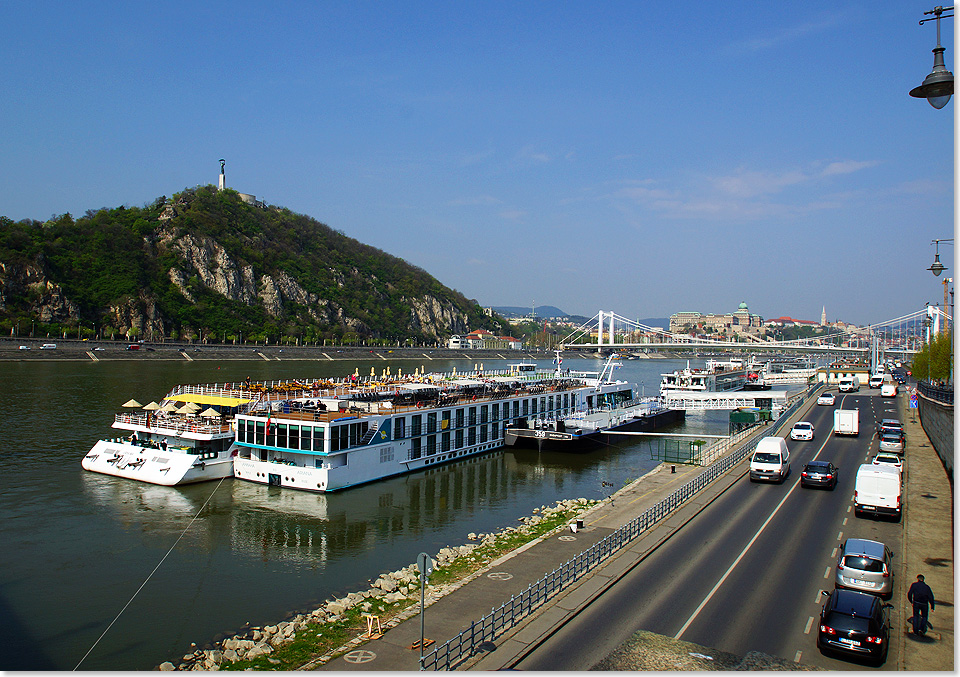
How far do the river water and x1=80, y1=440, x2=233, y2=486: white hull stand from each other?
2.14ft

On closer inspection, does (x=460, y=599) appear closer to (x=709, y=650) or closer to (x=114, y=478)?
(x=709, y=650)

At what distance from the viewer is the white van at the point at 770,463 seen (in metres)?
28.6

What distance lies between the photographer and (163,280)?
153375mm

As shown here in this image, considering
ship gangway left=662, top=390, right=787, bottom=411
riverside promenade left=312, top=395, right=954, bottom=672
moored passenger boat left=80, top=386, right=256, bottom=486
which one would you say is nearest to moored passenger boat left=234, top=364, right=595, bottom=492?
moored passenger boat left=80, top=386, right=256, bottom=486

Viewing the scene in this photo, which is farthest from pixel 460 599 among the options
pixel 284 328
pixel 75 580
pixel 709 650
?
pixel 284 328

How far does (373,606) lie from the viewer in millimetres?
17922

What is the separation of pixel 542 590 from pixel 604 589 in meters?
A: 1.59

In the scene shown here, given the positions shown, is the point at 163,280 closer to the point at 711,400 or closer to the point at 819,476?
the point at 711,400

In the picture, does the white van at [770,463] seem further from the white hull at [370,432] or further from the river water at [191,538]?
the white hull at [370,432]

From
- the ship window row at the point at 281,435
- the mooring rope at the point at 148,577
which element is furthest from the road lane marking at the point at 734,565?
the ship window row at the point at 281,435

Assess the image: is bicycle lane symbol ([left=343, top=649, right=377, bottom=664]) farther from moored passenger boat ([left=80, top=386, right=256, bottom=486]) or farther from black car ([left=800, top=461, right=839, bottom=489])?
moored passenger boat ([left=80, top=386, right=256, bottom=486])

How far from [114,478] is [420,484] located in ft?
54.2

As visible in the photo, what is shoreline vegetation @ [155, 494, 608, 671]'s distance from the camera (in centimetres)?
1484

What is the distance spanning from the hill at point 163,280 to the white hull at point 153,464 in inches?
4003
